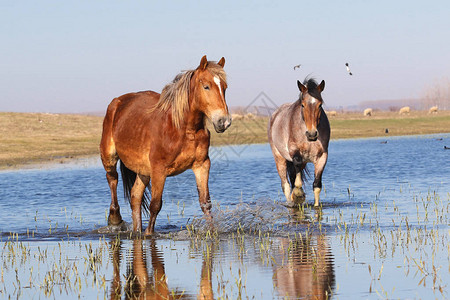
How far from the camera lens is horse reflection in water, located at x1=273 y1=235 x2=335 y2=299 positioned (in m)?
5.37

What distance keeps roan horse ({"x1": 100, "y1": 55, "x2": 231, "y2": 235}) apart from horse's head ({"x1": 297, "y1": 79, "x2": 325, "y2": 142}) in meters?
2.72

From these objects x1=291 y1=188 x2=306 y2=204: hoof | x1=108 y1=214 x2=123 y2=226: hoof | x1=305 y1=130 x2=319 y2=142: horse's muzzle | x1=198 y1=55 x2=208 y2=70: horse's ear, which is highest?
x1=198 y1=55 x2=208 y2=70: horse's ear

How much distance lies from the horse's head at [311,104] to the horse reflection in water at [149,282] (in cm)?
439

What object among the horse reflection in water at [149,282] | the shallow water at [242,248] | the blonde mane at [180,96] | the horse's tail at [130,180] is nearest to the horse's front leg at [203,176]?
the shallow water at [242,248]

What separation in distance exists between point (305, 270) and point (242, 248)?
4.76 ft

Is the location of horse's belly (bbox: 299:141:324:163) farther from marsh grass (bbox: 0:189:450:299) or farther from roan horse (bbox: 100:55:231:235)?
roan horse (bbox: 100:55:231:235)

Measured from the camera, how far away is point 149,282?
5961mm

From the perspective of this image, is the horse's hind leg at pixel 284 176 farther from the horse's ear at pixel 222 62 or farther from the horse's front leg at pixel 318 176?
the horse's ear at pixel 222 62

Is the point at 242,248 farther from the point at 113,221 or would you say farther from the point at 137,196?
the point at 113,221

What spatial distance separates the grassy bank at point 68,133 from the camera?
27.6m

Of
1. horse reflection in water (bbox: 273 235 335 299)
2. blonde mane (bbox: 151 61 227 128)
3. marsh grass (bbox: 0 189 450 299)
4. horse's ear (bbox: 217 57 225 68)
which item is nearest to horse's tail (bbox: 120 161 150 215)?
marsh grass (bbox: 0 189 450 299)

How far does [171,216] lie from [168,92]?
3219 millimetres

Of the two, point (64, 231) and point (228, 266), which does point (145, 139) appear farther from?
point (228, 266)

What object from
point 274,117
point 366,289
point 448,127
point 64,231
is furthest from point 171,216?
point 448,127
